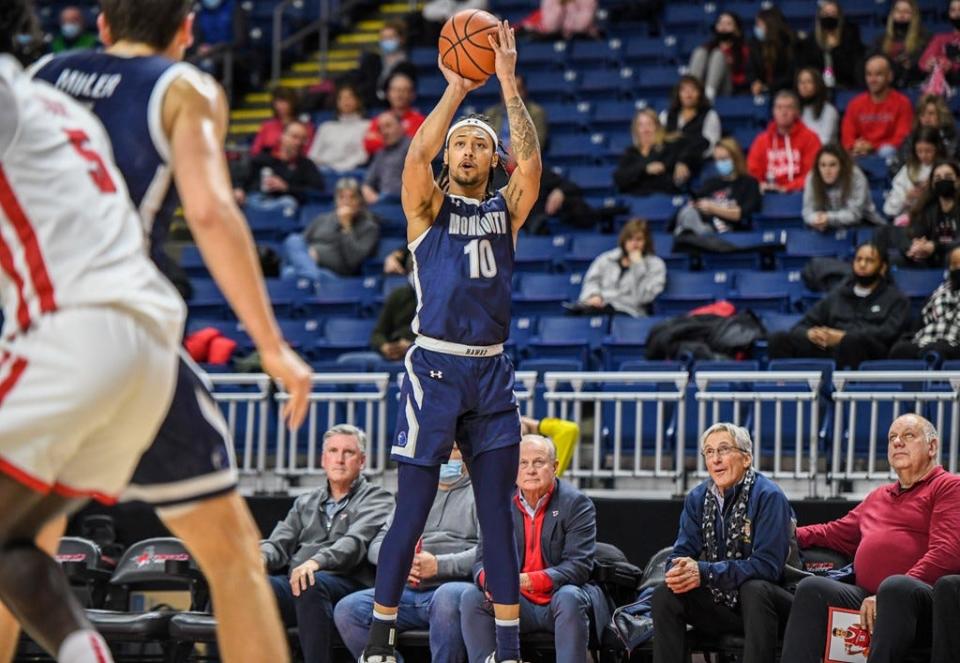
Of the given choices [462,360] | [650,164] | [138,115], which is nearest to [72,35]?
[650,164]

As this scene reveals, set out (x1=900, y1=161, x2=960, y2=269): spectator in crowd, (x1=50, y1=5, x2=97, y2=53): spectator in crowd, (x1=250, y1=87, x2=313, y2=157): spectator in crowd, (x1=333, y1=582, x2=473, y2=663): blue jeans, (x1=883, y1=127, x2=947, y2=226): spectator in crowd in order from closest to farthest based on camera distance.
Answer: (x1=333, y1=582, x2=473, y2=663): blue jeans, (x1=900, y1=161, x2=960, y2=269): spectator in crowd, (x1=883, y1=127, x2=947, y2=226): spectator in crowd, (x1=250, y1=87, x2=313, y2=157): spectator in crowd, (x1=50, y1=5, x2=97, y2=53): spectator in crowd

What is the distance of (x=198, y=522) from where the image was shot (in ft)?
11.6

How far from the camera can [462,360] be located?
19.1 feet

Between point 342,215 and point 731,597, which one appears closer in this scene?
point 731,597

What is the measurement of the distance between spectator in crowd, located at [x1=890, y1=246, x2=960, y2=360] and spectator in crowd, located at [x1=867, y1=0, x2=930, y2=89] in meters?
3.76

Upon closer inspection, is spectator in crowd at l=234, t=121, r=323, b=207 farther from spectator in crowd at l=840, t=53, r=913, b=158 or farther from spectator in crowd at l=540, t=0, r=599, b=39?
spectator in crowd at l=840, t=53, r=913, b=158

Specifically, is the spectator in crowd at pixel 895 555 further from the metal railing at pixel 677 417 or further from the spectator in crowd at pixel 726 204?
the spectator in crowd at pixel 726 204

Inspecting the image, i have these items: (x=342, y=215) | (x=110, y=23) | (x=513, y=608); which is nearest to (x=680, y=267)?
(x=342, y=215)

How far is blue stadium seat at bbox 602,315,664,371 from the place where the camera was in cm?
1026

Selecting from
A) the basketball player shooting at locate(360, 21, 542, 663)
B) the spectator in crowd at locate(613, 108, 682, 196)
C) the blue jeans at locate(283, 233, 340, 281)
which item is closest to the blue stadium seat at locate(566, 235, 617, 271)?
the spectator in crowd at locate(613, 108, 682, 196)

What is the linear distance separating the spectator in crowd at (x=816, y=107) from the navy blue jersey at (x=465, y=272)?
23.3 feet

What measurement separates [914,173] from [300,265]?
4957 mm

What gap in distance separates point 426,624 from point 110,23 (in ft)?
14.0

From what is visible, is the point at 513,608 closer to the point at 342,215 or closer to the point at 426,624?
the point at 426,624
